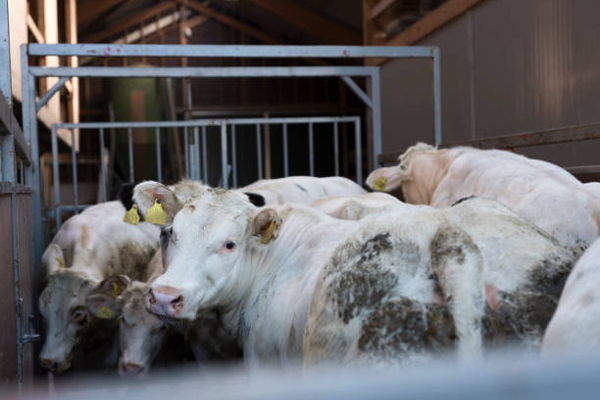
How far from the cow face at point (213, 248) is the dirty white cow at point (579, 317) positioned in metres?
1.56

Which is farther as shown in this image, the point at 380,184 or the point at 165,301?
the point at 380,184

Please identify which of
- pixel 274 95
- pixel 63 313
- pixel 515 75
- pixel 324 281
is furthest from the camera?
pixel 274 95

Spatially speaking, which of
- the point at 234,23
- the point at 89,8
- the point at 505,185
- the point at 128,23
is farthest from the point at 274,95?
the point at 505,185

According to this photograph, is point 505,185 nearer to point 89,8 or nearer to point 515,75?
point 515,75

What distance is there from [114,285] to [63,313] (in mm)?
442

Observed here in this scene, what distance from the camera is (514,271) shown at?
201cm

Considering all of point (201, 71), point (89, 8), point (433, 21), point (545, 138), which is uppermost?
point (89, 8)

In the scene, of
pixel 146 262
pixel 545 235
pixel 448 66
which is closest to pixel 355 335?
pixel 545 235

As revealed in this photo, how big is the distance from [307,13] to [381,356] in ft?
49.6

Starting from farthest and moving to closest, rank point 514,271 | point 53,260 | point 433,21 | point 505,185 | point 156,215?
point 433,21 → point 53,260 → point 505,185 → point 156,215 → point 514,271

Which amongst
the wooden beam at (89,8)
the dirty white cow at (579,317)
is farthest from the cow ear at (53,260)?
the wooden beam at (89,8)

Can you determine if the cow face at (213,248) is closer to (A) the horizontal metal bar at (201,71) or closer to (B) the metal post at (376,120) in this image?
(A) the horizontal metal bar at (201,71)

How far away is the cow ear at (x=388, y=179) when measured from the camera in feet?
18.6

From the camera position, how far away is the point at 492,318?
186 centimetres
